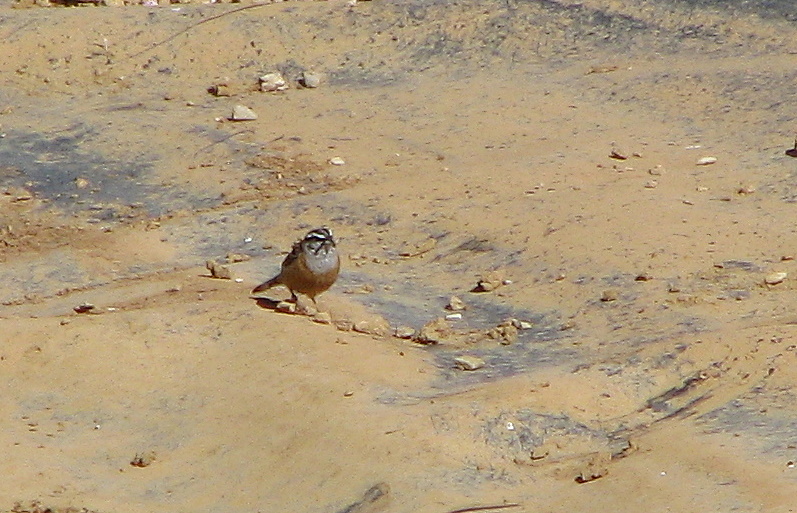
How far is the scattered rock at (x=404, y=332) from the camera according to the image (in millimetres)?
8484

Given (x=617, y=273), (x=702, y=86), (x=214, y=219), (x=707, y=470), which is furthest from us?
(x=702, y=86)

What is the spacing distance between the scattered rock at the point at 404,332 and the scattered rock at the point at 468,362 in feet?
1.59

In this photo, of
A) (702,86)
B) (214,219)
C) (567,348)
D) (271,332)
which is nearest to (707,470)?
(567,348)

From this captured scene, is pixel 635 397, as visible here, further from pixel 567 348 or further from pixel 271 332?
pixel 271 332

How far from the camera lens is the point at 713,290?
27.8 ft

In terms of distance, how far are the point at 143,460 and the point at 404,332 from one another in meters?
1.93

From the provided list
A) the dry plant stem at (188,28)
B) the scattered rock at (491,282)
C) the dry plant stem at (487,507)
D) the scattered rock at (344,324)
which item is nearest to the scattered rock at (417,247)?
the scattered rock at (491,282)

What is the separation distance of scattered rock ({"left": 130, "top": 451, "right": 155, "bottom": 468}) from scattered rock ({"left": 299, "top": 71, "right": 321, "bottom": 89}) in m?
6.43

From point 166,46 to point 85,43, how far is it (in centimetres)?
75

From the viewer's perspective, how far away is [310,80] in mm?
13172

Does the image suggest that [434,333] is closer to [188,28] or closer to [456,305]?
[456,305]

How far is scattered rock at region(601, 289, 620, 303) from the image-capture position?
8578mm

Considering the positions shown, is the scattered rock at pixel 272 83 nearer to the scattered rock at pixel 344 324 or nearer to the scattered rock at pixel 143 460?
the scattered rock at pixel 344 324

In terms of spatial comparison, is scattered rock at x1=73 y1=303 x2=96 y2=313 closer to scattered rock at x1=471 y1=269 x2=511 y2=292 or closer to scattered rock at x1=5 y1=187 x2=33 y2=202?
scattered rock at x1=471 y1=269 x2=511 y2=292
